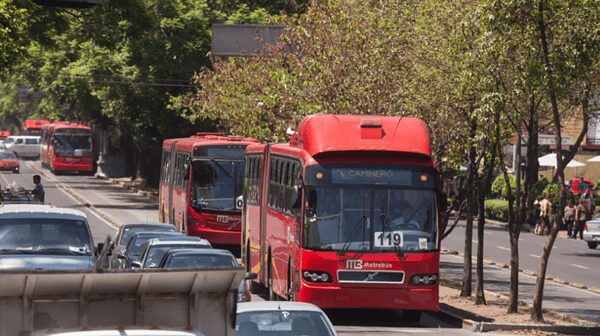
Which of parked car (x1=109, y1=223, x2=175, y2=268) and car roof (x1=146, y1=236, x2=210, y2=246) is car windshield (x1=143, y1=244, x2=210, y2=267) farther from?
parked car (x1=109, y1=223, x2=175, y2=268)

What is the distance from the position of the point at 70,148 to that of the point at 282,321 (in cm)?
7655

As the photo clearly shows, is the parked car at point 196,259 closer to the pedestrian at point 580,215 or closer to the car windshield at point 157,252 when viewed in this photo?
Answer: the car windshield at point 157,252

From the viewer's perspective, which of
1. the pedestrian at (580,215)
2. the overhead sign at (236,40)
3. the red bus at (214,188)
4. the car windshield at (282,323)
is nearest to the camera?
the car windshield at (282,323)

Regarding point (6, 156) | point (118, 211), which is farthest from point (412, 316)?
Answer: point (6, 156)

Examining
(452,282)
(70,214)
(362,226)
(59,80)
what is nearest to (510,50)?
(362,226)

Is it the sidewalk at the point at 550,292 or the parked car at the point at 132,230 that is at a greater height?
the parked car at the point at 132,230

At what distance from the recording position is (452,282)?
3206 cm

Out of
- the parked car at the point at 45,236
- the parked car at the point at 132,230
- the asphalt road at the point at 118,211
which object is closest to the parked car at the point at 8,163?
the asphalt road at the point at 118,211

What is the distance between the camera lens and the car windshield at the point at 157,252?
22953mm

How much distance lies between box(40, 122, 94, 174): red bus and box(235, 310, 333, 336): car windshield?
75151 mm

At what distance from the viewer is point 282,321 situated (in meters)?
13.9

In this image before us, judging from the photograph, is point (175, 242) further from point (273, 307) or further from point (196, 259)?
point (273, 307)

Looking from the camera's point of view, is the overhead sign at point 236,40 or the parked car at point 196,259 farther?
the overhead sign at point 236,40

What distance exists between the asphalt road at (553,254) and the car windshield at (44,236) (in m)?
16.6
